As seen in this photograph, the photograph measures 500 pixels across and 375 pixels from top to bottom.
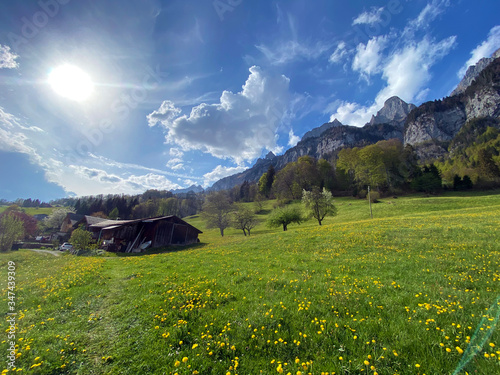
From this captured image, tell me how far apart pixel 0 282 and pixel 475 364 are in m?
23.2

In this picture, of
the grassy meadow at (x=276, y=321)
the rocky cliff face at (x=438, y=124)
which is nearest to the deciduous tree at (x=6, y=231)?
the grassy meadow at (x=276, y=321)

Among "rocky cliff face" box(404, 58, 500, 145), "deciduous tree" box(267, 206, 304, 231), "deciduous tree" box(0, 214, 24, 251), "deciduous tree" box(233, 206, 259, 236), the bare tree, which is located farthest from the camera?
"rocky cliff face" box(404, 58, 500, 145)

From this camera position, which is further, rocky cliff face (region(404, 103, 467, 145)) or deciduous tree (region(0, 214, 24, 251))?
rocky cliff face (region(404, 103, 467, 145))

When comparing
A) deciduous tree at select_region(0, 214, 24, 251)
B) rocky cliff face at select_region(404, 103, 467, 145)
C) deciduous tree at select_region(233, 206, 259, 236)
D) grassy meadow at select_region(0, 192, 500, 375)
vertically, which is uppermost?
rocky cliff face at select_region(404, 103, 467, 145)

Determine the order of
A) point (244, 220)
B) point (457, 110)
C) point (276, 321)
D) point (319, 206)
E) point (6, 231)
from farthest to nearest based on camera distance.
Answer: point (457, 110) < point (244, 220) < point (319, 206) < point (6, 231) < point (276, 321)

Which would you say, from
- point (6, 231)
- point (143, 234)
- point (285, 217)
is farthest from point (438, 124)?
point (6, 231)

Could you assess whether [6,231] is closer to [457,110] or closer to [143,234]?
[143,234]

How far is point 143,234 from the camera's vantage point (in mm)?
38250

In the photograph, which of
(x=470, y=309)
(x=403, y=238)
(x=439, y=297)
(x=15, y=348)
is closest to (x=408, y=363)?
(x=470, y=309)

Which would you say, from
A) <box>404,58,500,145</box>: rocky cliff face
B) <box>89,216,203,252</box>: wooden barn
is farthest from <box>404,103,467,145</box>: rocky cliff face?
<box>89,216,203,252</box>: wooden barn

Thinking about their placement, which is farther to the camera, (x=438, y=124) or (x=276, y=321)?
(x=438, y=124)

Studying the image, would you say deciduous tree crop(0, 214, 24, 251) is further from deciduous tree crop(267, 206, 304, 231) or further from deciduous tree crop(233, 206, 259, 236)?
deciduous tree crop(267, 206, 304, 231)

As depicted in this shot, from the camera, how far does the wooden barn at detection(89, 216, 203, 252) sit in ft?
122

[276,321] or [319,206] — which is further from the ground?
[319,206]
